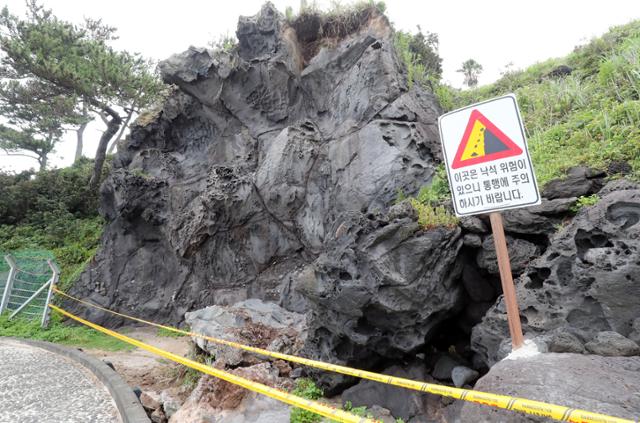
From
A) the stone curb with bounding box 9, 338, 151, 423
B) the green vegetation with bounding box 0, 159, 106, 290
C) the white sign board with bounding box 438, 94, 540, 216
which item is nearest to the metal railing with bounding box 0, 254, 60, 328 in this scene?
the green vegetation with bounding box 0, 159, 106, 290

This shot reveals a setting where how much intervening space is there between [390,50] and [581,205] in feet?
21.0

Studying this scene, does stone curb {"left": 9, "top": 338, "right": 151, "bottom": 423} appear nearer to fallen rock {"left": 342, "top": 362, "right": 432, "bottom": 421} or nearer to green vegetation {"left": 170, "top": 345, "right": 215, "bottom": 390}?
green vegetation {"left": 170, "top": 345, "right": 215, "bottom": 390}

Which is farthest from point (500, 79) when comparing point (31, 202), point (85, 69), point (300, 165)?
point (31, 202)

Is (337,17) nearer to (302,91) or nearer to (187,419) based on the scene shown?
(302,91)

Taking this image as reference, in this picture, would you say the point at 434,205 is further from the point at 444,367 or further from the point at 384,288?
the point at 444,367

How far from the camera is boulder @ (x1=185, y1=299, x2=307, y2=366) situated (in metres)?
7.10

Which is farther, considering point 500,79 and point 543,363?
point 500,79

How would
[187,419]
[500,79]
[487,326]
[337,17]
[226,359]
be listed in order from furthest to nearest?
[500,79]
[337,17]
[226,359]
[187,419]
[487,326]

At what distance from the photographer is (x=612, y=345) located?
313 cm

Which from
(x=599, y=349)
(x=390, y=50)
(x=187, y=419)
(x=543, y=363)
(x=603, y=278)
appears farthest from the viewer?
(x=390, y=50)

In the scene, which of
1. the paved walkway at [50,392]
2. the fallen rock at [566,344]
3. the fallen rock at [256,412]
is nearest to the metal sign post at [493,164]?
the fallen rock at [566,344]

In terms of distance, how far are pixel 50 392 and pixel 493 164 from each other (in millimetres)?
7178

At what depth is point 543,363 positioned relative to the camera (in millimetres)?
2926

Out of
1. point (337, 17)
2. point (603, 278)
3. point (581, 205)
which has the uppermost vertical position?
point (337, 17)
